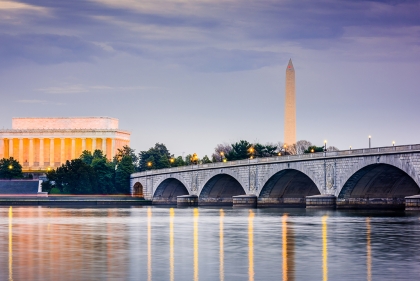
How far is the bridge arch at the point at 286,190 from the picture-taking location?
11244 centimetres

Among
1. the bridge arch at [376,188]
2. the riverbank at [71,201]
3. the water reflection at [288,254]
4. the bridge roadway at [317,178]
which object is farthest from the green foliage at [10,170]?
the water reflection at [288,254]

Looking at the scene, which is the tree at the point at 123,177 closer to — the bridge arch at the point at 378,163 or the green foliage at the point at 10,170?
the green foliage at the point at 10,170

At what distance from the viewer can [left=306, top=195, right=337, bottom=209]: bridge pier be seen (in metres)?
97.1

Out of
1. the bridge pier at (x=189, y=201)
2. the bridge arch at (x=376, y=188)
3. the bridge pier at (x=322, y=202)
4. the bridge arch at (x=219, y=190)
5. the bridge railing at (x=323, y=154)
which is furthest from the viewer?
the bridge pier at (x=189, y=201)

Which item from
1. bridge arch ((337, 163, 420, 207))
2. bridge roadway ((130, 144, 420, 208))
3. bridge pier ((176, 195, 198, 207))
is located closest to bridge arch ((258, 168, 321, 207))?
bridge roadway ((130, 144, 420, 208))

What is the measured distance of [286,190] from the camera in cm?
11744

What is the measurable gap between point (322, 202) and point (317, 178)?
153 inches

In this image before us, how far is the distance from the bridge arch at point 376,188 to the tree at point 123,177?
87.6m

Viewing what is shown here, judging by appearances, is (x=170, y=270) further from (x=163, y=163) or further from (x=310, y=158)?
(x=163, y=163)

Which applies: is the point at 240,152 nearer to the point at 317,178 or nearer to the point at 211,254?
the point at 317,178

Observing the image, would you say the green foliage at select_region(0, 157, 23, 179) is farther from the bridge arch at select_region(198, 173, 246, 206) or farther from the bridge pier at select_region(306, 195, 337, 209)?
the bridge pier at select_region(306, 195, 337, 209)

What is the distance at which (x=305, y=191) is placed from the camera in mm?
116812

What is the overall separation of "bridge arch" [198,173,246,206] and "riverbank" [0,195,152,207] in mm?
18898

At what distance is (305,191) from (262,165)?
7686 mm
